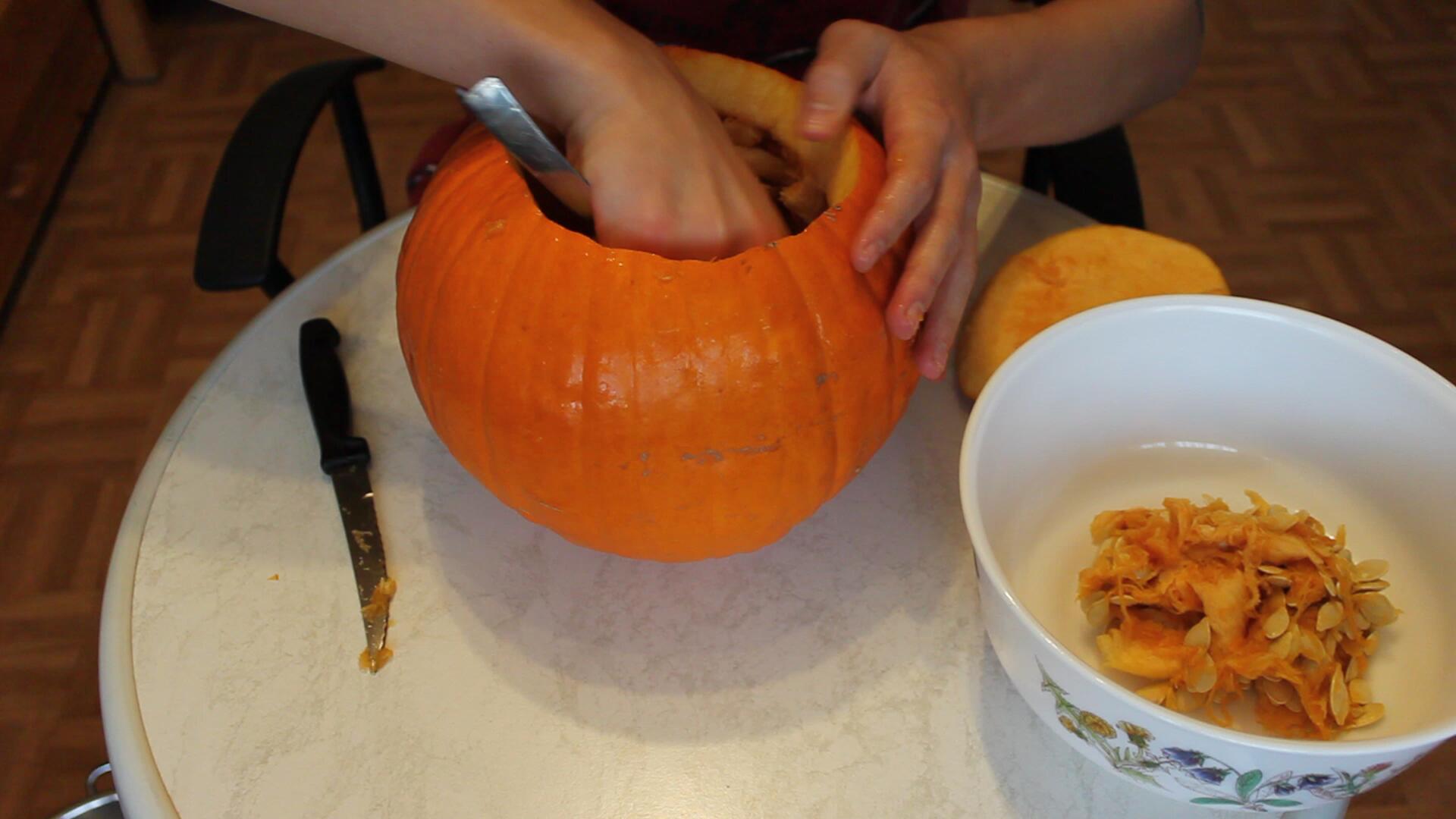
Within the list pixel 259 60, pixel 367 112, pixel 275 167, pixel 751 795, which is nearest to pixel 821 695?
pixel 751 795

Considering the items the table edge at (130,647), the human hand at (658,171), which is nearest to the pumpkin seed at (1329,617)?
the human hand at (658,171)

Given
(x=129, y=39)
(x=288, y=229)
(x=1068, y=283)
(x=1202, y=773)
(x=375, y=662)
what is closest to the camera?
(x=1202, y=773)

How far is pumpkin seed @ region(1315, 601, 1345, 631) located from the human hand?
336 millimetres

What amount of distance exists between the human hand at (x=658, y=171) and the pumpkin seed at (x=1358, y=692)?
36cm

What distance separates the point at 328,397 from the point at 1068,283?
1.55 ft

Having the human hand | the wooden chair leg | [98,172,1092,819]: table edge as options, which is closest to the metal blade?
[98,172,1092,819]: table edge

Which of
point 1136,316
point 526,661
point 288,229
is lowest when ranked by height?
point 288,229

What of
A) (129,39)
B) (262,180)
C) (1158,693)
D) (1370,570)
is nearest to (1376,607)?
(1370,570)

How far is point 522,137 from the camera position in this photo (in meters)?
0.53

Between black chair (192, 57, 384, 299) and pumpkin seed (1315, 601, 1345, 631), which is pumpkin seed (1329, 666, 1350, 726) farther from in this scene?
black chair (192, 57, 384, 299)

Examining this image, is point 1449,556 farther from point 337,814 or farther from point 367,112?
point 367,112

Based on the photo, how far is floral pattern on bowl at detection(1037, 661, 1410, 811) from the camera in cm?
44

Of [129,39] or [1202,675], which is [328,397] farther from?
[129,39]

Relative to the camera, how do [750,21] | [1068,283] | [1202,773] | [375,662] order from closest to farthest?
[1202,773]
[375,662]
[1068,283]
[750,21]
